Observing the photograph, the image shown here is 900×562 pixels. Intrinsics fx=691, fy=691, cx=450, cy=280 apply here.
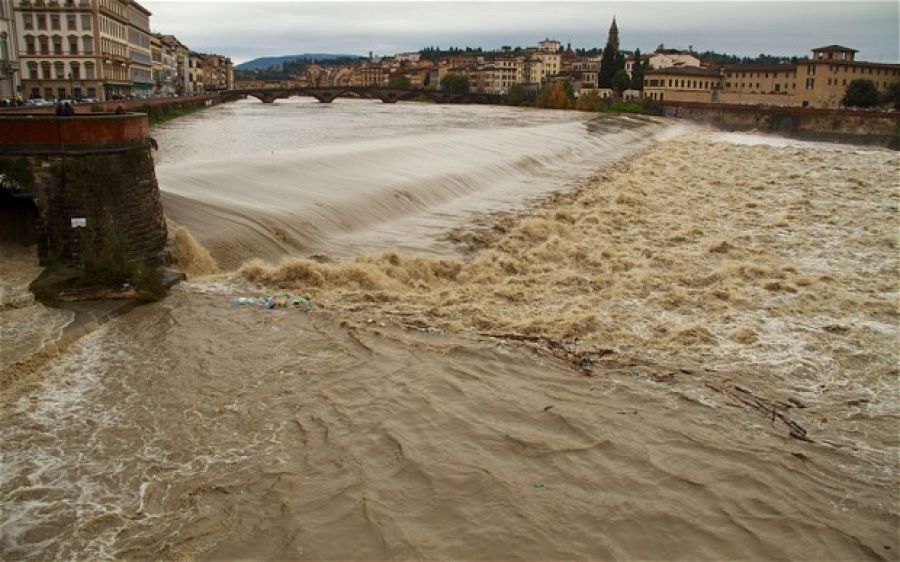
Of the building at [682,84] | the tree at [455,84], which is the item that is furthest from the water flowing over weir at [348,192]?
the tree at [455,84]

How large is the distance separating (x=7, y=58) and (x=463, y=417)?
53618 millimetres

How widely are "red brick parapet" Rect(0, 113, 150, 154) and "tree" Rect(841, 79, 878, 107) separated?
276 feet

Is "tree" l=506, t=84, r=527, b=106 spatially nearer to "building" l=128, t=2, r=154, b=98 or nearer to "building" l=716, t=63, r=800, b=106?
"building" l=716, t=63, r=800, b=106

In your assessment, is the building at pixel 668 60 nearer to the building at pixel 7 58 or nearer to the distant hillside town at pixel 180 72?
the distant hillside town at pixel 180 72

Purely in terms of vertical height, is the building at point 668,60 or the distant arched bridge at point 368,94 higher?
the building at point 668,60

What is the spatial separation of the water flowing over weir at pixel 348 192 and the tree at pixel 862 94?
5721 cm

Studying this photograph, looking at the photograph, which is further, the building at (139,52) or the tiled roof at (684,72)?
the tiled roof at (684,72)

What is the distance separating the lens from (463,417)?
770cm

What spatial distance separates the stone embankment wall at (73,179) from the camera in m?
11.3

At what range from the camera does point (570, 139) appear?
150 ft

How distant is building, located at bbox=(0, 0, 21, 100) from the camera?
1842 inches

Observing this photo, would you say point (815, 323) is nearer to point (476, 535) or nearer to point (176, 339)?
point (476, 535)

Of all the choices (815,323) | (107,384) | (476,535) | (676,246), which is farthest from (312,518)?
(676,246)

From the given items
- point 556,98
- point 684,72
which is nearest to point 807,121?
point 684,72
